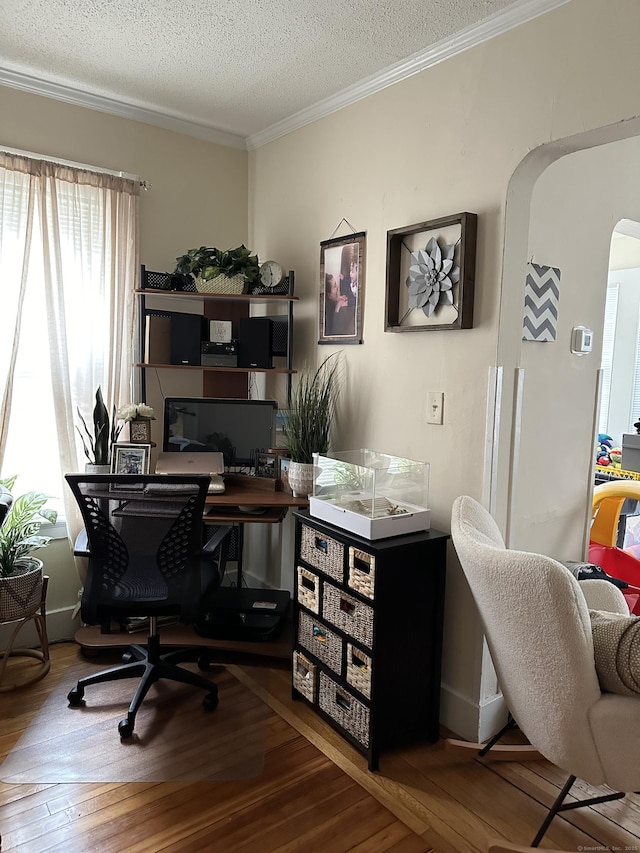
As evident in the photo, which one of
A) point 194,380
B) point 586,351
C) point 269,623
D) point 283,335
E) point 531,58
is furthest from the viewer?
point 194,380

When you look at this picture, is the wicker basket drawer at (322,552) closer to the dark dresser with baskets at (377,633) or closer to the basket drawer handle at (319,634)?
the dark dresser with baskets at (377,633)

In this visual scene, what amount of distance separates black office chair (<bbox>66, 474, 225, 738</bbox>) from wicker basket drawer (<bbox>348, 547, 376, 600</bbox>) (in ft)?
1.93

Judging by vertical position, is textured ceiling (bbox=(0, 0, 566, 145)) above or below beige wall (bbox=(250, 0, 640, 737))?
above

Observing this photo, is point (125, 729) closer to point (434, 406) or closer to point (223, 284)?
point (434, 406)

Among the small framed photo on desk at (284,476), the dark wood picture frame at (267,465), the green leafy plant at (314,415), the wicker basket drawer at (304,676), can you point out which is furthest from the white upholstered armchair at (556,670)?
the dark wood picture frame at (267,465)

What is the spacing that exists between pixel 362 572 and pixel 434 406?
0.70 meters

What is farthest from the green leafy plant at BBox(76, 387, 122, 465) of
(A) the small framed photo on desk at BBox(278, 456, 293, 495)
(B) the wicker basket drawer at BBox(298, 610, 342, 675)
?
→ (B) the wicker basket drawer at BBox(298, 610, 342, 675)

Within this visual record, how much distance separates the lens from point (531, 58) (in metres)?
2.05

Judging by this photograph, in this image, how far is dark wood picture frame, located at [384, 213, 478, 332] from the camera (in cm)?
224

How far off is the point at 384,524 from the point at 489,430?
503 millimetres

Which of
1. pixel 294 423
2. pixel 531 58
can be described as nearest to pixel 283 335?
pixel 294 423

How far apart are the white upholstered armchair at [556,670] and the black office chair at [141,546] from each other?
3.54 ft

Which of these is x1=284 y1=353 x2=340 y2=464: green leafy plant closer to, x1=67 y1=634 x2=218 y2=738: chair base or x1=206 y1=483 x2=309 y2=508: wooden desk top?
x1=206 y1=483 x2=309 y2=508: wooden desk top

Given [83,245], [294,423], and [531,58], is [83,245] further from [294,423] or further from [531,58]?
[531,58]
